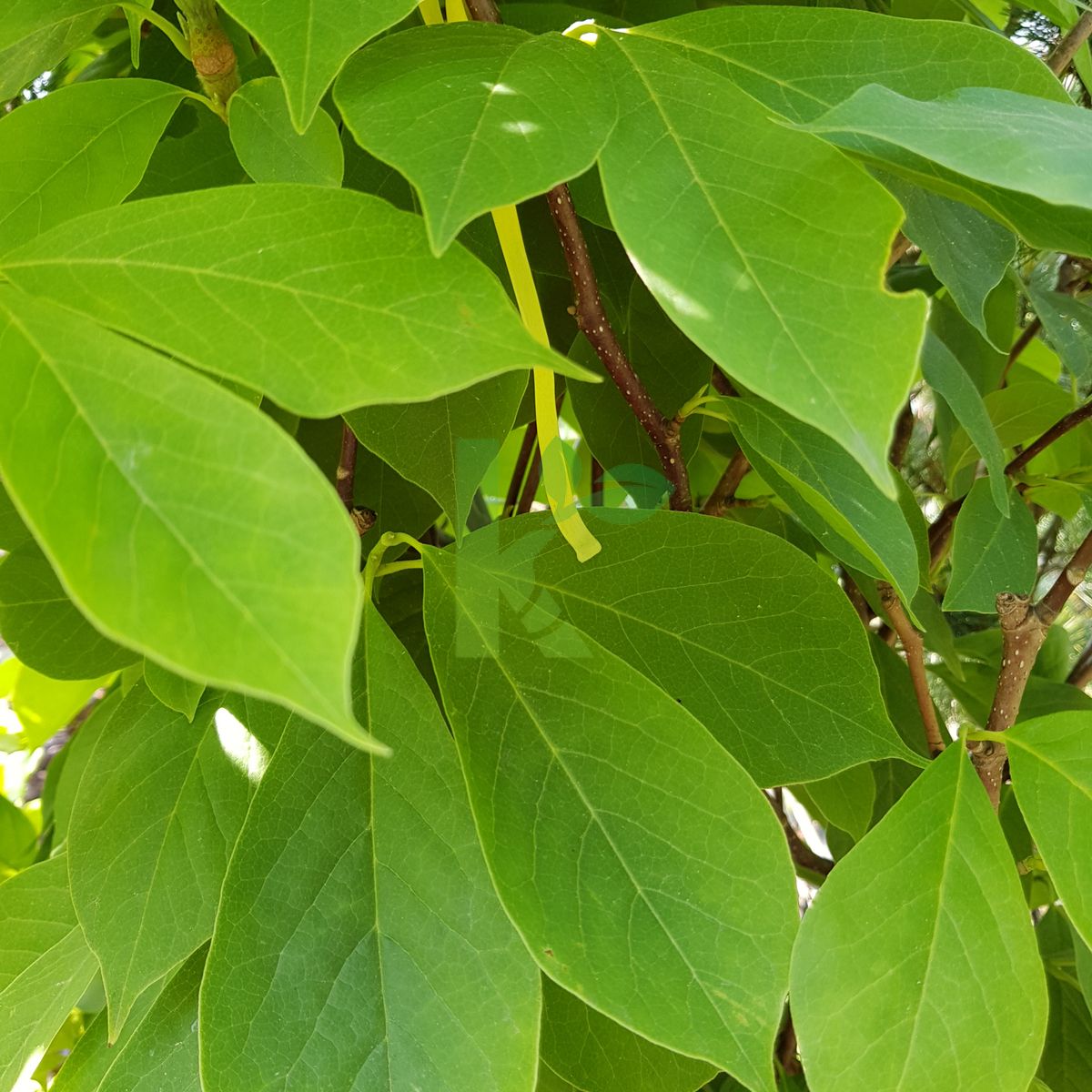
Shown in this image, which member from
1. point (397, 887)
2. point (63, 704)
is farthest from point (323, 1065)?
point (63, 704)

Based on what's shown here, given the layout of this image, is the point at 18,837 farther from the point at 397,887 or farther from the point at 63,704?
the point at 397,887

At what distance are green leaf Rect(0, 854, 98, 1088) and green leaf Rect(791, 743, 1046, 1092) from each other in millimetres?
262

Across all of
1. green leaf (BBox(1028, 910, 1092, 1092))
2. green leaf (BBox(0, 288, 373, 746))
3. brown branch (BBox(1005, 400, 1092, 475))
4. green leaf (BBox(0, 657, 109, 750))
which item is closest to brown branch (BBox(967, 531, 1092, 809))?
brown branch (BBox(1005, 400, 1092, 475))

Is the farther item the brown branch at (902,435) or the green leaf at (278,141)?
the brown branch at (902,435)

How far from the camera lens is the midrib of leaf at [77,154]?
0.30 metres

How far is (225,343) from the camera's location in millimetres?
210

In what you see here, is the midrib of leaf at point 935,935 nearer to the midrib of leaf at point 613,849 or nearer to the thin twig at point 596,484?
the midrib of leaf at point 613,849

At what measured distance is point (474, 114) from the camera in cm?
23

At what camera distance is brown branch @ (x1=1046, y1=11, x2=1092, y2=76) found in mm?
445

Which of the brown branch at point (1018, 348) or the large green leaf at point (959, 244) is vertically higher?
the large green leaf at point (959, 244)

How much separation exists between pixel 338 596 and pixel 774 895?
0.62 ft

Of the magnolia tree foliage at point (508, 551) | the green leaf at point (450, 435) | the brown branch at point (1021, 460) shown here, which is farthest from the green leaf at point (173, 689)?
the brown branch at point (1021, 460)

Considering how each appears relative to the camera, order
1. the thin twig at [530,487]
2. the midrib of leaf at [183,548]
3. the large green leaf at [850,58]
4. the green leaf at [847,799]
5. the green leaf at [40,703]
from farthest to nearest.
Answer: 1. the green leaf at [40,703]
2. the thin twig at [530,487]
3. the green leaf at [847,799]
4. the large green leaf at [850,58]
5. the midrib of leaf at [183,548]

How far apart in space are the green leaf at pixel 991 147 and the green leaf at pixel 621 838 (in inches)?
6.2
